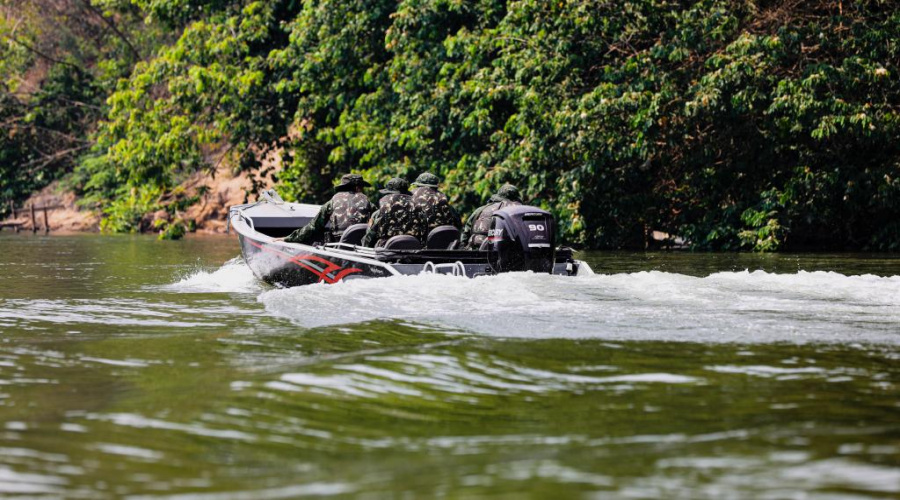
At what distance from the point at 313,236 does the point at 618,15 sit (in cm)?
843

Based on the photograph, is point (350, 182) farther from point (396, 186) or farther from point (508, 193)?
point (508, 193)

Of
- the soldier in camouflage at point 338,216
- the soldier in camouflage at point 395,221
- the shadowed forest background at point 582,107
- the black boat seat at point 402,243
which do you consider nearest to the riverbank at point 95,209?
the shadowed forest background at point 582,107

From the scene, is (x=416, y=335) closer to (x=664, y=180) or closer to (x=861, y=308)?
(x=861, y=308)

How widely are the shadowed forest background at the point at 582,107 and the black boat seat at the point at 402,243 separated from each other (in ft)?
25.7

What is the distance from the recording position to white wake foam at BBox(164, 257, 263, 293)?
1278 centimetres

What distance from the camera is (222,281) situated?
14.2 metres

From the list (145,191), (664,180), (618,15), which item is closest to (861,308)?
(618,15)

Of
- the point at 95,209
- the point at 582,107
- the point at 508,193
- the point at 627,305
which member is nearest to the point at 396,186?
the point at 508,193

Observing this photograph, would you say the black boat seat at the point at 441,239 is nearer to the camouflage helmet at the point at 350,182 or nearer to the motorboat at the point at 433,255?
the motorboat at the point at 433,255

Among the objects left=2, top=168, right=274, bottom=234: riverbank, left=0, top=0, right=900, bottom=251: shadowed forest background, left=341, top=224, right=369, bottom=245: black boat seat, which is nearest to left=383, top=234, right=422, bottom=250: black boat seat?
left=341, top=224, right=369, bottom=245: black boat seat

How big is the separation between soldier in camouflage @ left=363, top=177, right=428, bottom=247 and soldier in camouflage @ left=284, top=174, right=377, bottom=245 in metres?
0.96

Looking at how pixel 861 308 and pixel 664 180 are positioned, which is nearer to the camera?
pixel 861 308

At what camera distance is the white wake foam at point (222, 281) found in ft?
41.9

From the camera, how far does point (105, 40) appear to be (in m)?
44.2
